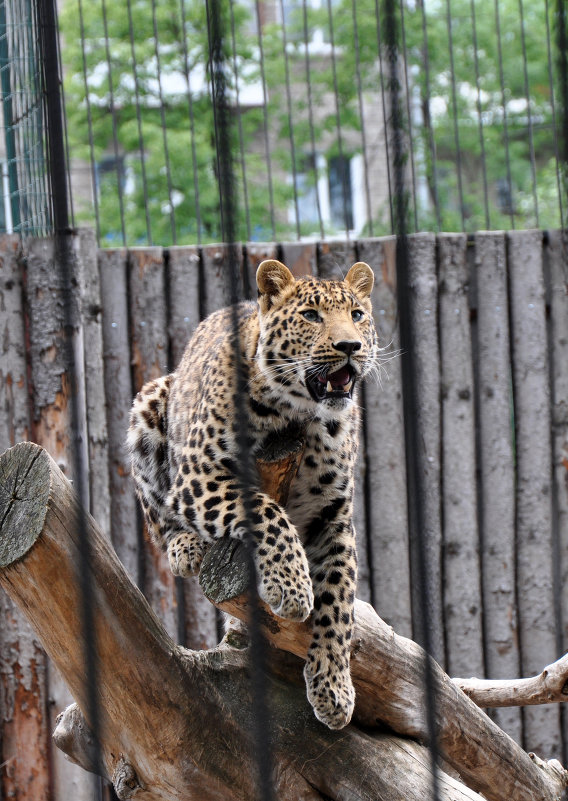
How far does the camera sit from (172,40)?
1365cm

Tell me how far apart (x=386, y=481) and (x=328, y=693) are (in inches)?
101

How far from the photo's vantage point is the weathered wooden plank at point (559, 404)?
5836 millimetres

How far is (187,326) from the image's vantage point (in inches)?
222

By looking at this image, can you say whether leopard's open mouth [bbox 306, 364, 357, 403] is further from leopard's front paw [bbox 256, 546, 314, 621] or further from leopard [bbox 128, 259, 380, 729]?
leopard's front paw [bbox 256, 546, 314, 621]

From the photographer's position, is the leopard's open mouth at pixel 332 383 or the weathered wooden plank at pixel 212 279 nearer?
the leopard's open mouth at pixel 332 383

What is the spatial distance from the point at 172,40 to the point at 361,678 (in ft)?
39.1

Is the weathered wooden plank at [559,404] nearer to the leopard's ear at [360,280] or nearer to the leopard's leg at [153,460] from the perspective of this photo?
the leopard's ear at [360,280]

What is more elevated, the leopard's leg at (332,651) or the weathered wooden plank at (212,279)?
the weathered wooden plank at (212,279)

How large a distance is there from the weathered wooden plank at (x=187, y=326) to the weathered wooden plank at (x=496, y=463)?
1.67m

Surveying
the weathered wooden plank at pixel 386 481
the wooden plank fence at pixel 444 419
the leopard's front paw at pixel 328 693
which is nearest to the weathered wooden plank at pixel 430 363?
the wooden plank fence at pixel 444 419

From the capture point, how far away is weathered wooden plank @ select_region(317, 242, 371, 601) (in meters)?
Result: 5.71

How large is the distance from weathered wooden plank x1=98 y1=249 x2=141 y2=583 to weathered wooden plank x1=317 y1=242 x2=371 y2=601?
3.81 feet

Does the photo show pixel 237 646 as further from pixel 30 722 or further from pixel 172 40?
pixel 172 40

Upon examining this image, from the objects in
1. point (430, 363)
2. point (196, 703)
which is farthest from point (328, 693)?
point (430, 363)
